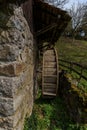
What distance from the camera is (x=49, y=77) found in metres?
9.77

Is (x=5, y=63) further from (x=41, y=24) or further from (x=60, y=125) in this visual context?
(x=60, y=125)

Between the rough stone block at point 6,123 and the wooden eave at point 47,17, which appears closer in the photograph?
the rough stone block at point 6,123

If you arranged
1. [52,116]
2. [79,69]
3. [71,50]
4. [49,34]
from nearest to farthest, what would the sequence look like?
[52,116], [49,34], [79,69], [71,50]

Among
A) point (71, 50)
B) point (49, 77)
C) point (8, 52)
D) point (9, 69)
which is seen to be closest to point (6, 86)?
point (9, 69)

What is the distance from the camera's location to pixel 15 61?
3.47 metres

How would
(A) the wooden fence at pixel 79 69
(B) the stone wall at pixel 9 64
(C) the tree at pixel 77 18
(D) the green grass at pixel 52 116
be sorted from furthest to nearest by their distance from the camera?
1. (C) the tree at pixel 77 18
2. (A) the wooden fence at pixel 79 69
3. (D) the green grass at pixel 52 116
4. (B) the stone wall at pixel 9 64

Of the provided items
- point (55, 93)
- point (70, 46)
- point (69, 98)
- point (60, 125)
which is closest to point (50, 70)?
point (55, 93)

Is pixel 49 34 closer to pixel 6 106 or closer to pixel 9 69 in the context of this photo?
pixel 9 69

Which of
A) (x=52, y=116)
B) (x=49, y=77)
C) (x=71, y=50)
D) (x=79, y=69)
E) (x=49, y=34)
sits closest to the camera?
(x=52, y=116)

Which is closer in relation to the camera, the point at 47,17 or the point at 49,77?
the point at 47,17

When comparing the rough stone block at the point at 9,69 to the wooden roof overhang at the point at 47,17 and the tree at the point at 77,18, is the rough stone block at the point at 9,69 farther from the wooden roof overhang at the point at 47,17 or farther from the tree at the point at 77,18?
the tree at the point at 77,18

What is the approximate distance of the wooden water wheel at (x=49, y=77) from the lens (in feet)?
31.2

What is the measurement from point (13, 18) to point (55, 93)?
21.7 ft

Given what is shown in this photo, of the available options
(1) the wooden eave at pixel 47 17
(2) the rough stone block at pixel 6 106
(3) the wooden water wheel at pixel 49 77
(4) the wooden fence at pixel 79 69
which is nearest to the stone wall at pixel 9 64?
(2) the rough stone block at pixel 6 106
